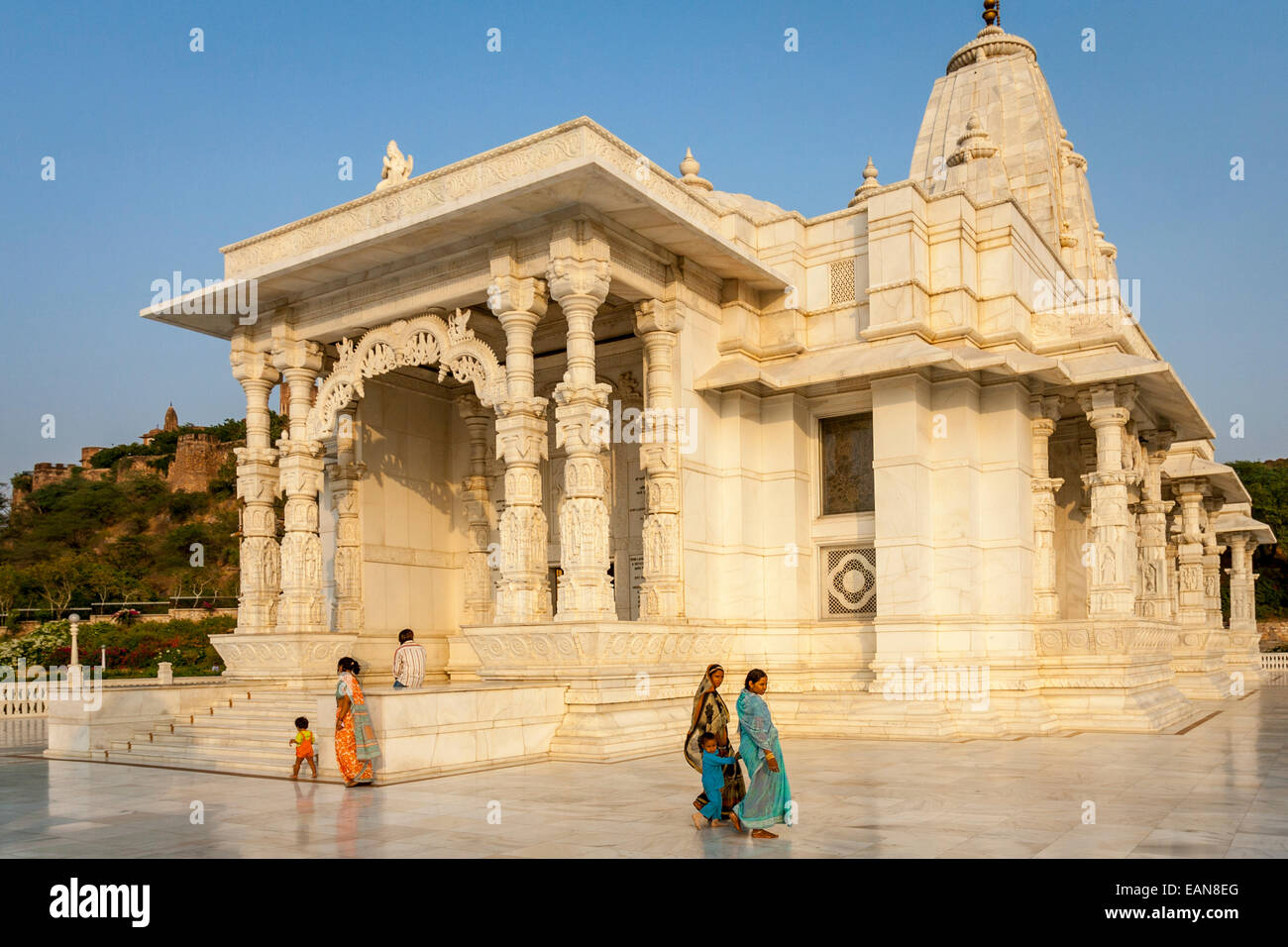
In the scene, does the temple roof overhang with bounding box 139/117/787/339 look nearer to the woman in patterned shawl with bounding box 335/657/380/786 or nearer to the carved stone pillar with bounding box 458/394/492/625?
the carved stone pillar with bounding box 458/394/492/625

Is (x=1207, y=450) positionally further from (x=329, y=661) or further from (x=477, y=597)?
(x=329, y=661)

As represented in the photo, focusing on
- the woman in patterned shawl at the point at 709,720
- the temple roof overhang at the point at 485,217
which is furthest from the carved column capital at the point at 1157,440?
the woman in patterned shawl at the point at 709,720

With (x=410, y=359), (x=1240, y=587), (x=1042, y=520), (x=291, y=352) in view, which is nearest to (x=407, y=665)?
(x=410, y=359)

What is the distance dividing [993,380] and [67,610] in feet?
176

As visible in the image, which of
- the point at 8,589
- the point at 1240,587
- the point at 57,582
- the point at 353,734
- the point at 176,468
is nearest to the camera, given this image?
the point at 353,734

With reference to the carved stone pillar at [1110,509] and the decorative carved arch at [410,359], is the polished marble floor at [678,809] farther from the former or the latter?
the decorative carved arch at [410,359]

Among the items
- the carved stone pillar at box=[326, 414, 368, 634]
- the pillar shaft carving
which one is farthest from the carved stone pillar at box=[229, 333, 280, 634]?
the pillar shaft carving

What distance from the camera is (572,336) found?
13102mm

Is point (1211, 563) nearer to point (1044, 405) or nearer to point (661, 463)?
point (1044, 405)

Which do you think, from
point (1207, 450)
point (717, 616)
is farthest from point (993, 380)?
point (1207, 450)

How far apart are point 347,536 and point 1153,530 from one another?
13.6m

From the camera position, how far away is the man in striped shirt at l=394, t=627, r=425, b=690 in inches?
460

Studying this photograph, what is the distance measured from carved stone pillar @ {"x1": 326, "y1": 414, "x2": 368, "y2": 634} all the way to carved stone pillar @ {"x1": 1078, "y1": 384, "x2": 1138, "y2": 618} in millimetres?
10603

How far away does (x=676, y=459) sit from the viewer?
1439 centimetres
